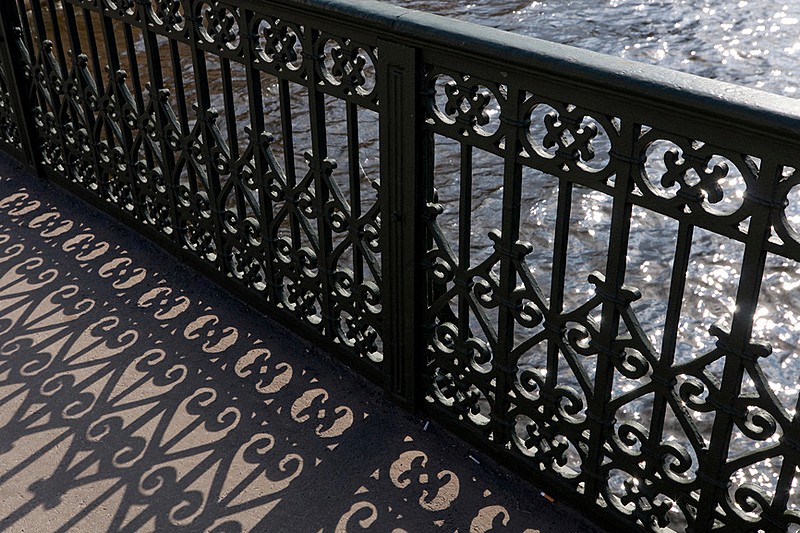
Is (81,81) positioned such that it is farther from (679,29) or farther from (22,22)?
(679,29)

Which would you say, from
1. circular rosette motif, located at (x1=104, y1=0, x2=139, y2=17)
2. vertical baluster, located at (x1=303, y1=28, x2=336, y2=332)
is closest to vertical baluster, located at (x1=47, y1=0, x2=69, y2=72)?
circular rosette motif, located at (x1=104, y1=0, x2=139, y2=17)

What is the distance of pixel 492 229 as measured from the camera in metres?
3.99

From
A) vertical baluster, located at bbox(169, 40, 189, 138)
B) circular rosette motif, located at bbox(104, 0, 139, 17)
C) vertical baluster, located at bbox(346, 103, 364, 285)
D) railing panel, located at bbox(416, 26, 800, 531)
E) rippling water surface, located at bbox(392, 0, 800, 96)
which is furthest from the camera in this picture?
rippling water surface, located at bbox(392, 0, 800, 96)

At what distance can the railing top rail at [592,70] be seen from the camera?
234 cm

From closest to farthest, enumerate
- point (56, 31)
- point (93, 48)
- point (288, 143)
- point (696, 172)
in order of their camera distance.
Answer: point (696, 172) < point (288, 143) < point (93, 48) < point (56, 31)

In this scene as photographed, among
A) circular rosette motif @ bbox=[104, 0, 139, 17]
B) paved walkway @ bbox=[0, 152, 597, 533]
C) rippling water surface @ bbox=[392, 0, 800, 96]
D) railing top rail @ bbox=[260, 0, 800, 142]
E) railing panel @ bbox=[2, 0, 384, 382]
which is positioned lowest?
rippling water surface @ bbox=[392, 0, 800, 96]

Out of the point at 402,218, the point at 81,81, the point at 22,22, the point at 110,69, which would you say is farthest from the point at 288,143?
the point at 22,22

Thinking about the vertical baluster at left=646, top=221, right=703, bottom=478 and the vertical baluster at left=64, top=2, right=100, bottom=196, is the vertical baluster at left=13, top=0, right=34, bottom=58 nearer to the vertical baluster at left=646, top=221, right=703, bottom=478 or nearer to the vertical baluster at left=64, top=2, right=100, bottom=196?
the vertical baluster at left=64, top=2, right=100, bottom=196

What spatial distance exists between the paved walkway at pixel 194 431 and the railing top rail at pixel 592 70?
60.9 inches

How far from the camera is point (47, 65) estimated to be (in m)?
5.15

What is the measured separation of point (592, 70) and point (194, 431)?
2121 mm

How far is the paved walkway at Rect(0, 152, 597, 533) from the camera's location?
341 centimetres

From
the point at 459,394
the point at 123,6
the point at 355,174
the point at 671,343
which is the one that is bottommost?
the point at 459,394

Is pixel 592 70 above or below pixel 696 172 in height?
above
